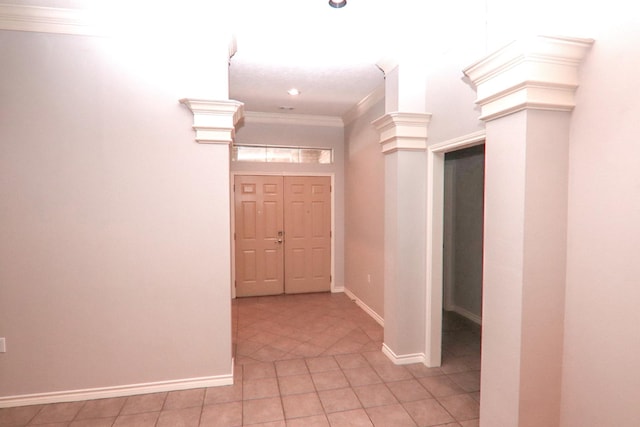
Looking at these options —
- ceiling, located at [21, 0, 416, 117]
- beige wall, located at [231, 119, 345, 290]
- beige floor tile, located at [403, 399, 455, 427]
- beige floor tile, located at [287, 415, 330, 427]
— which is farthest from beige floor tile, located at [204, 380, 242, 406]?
beige wall, located at [231, 119, 345, 290]

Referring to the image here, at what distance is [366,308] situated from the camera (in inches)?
190

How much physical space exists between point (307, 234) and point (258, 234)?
80 centimetres

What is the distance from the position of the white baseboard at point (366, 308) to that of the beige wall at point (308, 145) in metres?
0.35

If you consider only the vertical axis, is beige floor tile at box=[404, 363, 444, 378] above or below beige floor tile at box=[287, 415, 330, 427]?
above

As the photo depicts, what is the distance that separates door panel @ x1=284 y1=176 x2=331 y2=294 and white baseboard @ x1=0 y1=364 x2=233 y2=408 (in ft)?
9.48

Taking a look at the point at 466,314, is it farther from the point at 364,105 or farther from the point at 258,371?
the point at 364,105

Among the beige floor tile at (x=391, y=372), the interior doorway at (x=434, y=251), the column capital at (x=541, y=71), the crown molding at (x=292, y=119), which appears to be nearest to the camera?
the column capital at (x=541, y=71)

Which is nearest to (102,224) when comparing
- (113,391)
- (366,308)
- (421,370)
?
(113,391)

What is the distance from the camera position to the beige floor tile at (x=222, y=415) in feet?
7.87

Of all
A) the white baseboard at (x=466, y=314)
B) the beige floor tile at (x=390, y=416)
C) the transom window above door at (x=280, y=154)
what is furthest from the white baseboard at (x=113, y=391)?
the transom window above door at (x=280, y=154)

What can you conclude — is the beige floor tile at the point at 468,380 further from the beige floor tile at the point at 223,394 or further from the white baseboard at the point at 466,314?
the beige floor tile at the point at 223,394

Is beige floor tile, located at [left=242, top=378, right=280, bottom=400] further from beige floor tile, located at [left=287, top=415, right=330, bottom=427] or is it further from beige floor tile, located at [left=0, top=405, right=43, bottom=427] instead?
beige floor tile, located at [left=0, top=405, right=43, bottom=427]

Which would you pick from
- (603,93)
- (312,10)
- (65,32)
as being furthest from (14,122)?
(603,93)

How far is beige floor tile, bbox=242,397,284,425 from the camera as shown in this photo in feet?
8.02
